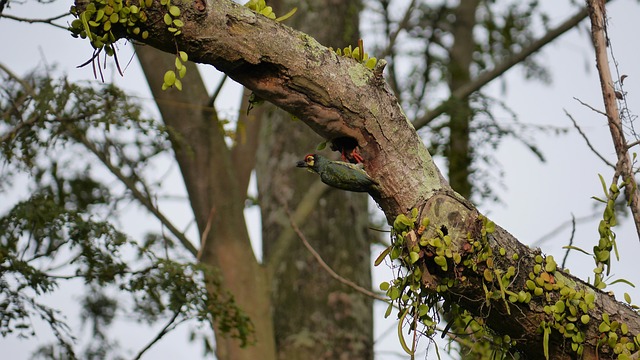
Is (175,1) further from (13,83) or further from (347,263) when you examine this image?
(347,263)

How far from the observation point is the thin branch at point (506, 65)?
498cm

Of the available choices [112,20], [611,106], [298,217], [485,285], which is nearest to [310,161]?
[485,285]

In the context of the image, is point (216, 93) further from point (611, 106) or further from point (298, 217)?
point (611, 106)

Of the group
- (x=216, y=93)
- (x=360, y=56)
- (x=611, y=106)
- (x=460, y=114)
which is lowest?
(x=360, y=56)

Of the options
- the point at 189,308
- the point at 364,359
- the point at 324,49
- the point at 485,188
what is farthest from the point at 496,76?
the point at 324,49

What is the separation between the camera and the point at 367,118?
2.15 m

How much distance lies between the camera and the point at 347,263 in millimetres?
5074

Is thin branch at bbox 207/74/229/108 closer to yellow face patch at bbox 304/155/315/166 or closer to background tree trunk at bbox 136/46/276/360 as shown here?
background tree trunk at bbox 136/46/276/360

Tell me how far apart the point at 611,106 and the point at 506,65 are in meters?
2.46

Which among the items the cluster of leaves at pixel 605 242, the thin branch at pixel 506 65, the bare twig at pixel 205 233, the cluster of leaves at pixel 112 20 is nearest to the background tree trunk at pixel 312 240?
the bare twig at pixel 205 233

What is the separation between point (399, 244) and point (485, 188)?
318cm

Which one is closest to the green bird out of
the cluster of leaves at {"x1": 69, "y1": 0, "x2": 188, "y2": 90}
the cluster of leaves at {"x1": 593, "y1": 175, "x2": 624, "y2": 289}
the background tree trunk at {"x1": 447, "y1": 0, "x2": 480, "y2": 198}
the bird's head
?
the bird's head

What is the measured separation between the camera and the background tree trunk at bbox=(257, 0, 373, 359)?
190 inches

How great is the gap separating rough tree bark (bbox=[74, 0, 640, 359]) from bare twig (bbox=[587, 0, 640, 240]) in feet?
1.32
